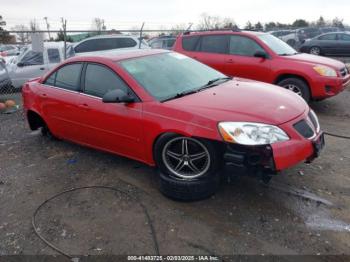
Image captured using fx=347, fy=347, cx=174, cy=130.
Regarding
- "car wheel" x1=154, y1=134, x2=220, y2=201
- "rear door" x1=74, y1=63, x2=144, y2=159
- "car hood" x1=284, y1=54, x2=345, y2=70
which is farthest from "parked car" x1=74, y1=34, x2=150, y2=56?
"car wheel" x1=154, y1=134, x2=220, y2=201

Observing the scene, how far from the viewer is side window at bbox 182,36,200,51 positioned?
28.3ft

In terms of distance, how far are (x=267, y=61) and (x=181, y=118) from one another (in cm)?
443

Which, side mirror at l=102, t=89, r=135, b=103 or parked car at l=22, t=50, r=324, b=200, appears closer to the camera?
parked car at l=22, t=50, r=324, b=200

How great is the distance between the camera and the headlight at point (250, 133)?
3.33m

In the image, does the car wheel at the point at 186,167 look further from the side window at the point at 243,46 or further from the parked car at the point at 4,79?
the parked car at the point at 4,79

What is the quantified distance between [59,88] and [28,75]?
6.31 m

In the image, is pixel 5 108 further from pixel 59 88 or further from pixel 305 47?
pixel 305 47

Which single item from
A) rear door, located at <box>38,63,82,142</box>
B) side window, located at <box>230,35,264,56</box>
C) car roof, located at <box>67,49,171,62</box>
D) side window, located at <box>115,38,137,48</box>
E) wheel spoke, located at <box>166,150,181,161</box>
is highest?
car roof, located at <box>67,49,171,62</box>

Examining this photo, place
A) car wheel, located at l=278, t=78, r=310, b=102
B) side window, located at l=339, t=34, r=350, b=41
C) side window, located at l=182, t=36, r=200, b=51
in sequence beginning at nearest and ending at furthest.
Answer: car wheel, located at l=278, t=78, r=310, b=102, side window, located at l=182, t=36, r=200, b=51, side window, located at l=339, t=34, r=350, b=41

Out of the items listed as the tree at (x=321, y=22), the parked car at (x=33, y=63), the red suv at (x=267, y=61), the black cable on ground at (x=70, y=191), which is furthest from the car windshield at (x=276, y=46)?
the tree at (x=321, y=22)

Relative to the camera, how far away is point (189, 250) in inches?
120

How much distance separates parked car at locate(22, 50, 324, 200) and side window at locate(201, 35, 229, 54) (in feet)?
11.2

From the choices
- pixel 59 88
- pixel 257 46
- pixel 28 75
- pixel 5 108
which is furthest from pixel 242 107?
pixel 28 75

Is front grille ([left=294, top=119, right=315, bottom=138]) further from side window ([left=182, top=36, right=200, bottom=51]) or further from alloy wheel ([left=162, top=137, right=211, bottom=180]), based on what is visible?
side window ([left=182, top=36, right=200, bottom=51])
